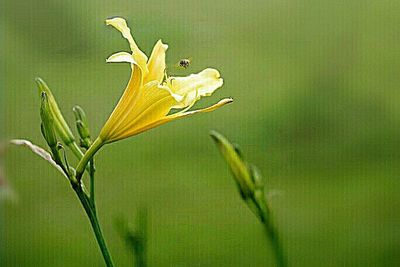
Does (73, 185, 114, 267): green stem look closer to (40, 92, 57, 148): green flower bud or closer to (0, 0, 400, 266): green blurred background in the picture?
(40, 92, 57, 148): green flower bud

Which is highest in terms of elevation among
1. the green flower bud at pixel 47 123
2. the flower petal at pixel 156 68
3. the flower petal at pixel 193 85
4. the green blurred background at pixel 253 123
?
the flower petal at pixel 156 68

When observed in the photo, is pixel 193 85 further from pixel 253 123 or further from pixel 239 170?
pixel 253 123

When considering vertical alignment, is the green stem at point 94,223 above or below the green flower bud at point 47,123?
below

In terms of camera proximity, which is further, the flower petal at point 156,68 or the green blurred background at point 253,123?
the green blurred background at point 253,123

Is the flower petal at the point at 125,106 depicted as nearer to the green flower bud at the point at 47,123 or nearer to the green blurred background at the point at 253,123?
the green flower bud at the point at 47,123

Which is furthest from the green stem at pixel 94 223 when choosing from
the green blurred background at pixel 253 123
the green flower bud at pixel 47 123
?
the green blurred background at pixel 253 123

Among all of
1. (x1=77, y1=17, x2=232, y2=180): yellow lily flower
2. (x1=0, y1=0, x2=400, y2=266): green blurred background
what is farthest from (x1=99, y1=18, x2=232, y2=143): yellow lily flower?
(x1=0, y1=0, x2=400, y2=266): green blurred background
